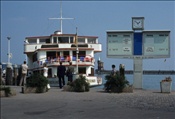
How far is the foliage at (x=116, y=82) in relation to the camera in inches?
706

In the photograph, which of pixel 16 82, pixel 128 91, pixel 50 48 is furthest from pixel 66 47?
pixel 128 91

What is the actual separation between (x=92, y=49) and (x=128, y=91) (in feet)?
47.9

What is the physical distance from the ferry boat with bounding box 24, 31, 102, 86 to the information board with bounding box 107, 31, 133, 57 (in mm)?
8649

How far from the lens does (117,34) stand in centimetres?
2186

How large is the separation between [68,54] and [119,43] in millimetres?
12089

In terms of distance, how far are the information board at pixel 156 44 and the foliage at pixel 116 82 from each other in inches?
166

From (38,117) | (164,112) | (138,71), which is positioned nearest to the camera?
(38,117)

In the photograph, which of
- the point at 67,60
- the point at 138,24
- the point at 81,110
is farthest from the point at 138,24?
the point at 81,110

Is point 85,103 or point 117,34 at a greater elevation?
point 117,34

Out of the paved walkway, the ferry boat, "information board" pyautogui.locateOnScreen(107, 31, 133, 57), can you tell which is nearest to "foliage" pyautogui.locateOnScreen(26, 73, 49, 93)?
the paved walkway

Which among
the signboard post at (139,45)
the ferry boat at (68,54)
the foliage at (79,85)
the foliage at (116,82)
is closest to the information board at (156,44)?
the signboard post at (139,45)

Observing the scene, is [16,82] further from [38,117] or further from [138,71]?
[38,117]

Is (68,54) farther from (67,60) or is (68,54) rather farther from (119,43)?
(119,43)

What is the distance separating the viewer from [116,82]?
58.5ft
